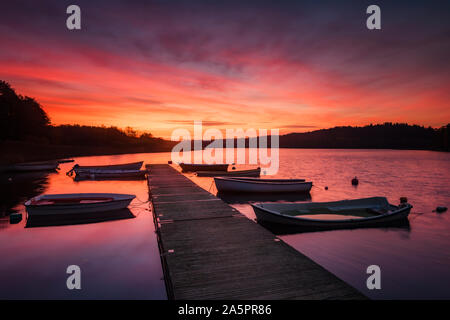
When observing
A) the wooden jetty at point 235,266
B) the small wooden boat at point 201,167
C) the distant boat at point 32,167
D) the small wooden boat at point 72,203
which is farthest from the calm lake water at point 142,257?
the distant boat at point 32,167

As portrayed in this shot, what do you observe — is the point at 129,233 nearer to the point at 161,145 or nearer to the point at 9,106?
the point at 9,106

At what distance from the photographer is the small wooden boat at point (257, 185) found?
80.8ft

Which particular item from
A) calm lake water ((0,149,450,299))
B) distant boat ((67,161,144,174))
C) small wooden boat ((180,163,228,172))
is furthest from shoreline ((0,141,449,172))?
calm lake water ((0,149,450,299))

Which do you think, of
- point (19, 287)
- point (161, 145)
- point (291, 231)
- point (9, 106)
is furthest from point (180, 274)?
point (161, 145)

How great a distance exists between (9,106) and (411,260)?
9022 centimetres

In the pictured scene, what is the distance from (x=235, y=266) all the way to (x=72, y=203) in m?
13.4

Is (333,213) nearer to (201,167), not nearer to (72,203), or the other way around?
(72,203)

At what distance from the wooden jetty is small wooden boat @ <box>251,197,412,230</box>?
2.73 meters

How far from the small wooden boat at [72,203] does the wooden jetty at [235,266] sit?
6.78m

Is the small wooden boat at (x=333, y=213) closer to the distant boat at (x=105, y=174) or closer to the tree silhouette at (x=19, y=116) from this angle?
the distant boat at (x=105, y=174)

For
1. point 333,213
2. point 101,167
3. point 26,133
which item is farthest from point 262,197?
point 26,133

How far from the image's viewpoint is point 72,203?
15.8m

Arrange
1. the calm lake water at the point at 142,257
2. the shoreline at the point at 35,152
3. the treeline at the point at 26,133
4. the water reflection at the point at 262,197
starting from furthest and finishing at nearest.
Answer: the treeline at the point at 26,133
the shoreline at the point at 35,152
the water reflection at the point at 262,197
the calm lake water at the point at 142,257

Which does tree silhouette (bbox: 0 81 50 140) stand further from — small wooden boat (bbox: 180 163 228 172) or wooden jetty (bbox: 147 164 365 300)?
wooden jetty (bbox: 147 164 365 300)
